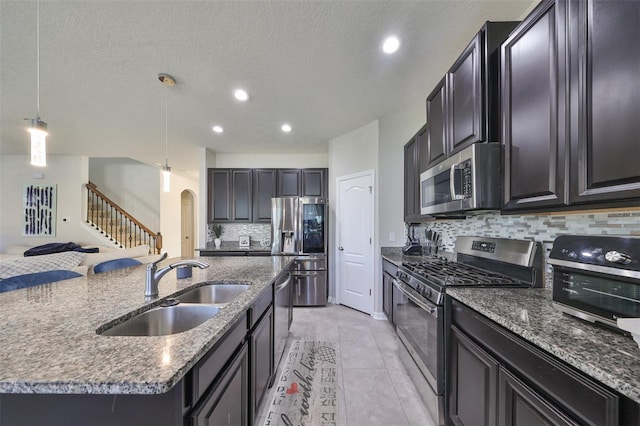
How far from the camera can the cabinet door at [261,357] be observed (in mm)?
1390

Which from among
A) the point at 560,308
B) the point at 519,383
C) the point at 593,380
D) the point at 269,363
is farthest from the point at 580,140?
the point at 269,363

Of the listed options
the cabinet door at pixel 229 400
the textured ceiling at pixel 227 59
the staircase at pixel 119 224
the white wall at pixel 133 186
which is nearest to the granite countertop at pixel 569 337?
the cabinet door at pixel 229 400

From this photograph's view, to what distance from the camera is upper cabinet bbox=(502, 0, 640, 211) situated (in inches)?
33.1

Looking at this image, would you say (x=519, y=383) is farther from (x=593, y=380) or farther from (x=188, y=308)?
(x=188, y=308)

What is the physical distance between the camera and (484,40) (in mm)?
1503

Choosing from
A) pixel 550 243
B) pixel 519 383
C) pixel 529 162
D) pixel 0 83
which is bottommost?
pixel 519 383

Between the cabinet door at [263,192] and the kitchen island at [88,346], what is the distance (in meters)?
3.39

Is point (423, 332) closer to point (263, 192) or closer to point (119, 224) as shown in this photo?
point (263, 192)

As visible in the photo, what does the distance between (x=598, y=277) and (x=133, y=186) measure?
8.93 metres

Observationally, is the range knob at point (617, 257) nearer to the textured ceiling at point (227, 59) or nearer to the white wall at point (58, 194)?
the textured ceiling at point (227, 59)

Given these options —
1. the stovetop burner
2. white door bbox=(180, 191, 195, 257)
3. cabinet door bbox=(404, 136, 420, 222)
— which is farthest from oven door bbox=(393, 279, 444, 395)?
white door bbox=(180, 191, 195, 257)

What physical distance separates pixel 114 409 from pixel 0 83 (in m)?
3.80

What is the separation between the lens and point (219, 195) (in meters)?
4.78

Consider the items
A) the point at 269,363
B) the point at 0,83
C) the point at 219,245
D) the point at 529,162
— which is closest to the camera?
the point at 529,162
